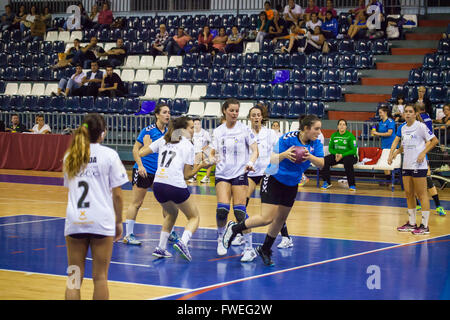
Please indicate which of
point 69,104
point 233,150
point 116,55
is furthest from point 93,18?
point 233,150

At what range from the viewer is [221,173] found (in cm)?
963

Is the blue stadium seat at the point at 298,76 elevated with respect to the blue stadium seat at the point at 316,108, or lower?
elevated

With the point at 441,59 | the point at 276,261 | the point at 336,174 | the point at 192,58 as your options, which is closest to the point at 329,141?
the point at 336,174

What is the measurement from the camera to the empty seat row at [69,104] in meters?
24.2

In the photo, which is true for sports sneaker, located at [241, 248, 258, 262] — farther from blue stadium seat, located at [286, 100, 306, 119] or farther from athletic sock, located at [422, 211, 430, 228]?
blue stadium seat, located at [286, 100, 306, 119]

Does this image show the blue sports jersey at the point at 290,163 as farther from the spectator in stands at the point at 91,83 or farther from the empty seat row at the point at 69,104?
the spectator in stands at the point at 91,83

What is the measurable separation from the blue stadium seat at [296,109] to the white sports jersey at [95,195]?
52.1 ft

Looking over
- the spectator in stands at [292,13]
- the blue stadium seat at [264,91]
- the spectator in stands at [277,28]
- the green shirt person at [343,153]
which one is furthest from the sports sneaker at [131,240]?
the spectator in stands at [292,13]

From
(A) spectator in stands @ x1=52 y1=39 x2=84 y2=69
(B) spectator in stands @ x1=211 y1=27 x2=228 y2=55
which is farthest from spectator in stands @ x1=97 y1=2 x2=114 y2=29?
(B) spectator in stands @ x1=211 y1=27 x2=228 y2=55

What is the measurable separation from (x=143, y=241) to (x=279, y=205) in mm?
2913

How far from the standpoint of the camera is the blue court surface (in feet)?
24.1

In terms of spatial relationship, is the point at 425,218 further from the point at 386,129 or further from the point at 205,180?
the point at 205,180

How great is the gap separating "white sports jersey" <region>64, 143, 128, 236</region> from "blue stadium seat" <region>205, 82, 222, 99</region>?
1763 cm

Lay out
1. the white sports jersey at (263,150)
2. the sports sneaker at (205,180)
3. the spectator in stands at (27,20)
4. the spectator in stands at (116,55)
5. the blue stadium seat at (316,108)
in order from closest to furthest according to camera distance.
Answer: the white sports jersey at (263,150)
the sports sneaker at (205,180)
the blue stadium seat at (316,108)
the spectator in stands at (116,55)
the spectator in stands at (27,20)
